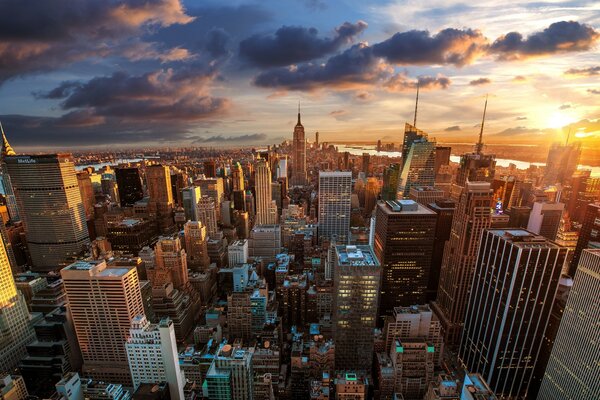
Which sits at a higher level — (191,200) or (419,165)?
(419,165)

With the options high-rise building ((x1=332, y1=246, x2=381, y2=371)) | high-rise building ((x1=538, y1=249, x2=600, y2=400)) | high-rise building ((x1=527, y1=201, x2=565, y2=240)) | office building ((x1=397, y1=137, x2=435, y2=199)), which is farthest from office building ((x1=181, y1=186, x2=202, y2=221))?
high-rise building ((x1=538, y1=249, x2=600, y2=400))

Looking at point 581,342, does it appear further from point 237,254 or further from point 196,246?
point 196,246

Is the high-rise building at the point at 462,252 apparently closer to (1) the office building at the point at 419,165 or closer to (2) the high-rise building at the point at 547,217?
(2) the high-rise building at the point at 547,217

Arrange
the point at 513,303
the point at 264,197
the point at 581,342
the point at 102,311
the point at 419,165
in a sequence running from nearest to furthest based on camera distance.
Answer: the point at 581,342, the point at 102,311, the point at 513,303, the point at 419,165, the point at 264,197

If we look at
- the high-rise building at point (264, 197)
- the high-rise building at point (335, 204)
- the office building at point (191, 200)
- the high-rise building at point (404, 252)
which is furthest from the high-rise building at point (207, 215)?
the high-rise building at point (404, 252)

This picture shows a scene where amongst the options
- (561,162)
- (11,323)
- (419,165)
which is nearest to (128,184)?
(11,323)

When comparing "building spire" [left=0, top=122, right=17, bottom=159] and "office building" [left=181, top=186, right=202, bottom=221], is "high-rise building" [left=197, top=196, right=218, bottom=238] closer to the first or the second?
"office building" [left=181, top=186, right=202, bottom=221]

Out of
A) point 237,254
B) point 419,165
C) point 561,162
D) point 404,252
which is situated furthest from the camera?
point 419,165
